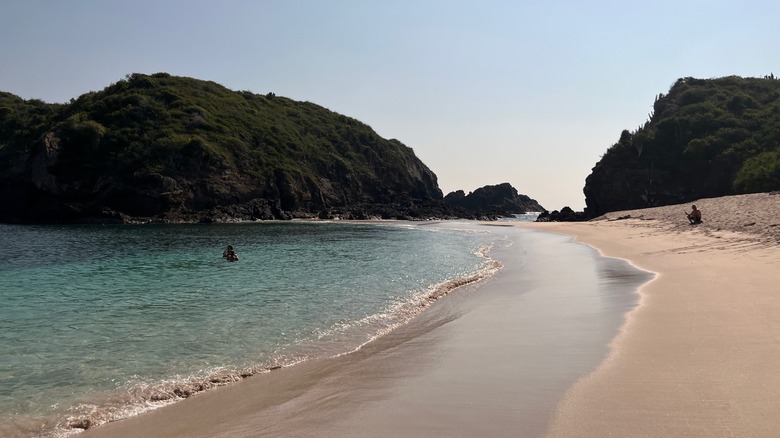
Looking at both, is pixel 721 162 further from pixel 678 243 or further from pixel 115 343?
pixel 115 343

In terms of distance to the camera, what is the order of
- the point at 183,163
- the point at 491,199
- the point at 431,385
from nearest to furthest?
the point at 431,385, the point at 183,163, the point at 491,199

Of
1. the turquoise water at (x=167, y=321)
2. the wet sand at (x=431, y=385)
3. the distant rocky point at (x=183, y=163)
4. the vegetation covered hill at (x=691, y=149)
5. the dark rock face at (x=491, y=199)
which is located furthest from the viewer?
the dark rock face at (x=491, y=199)

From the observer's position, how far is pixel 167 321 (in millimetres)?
10320

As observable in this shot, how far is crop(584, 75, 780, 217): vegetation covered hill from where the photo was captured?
62.4m

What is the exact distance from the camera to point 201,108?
8656 centimetres

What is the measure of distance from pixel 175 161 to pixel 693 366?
75316 millimetres

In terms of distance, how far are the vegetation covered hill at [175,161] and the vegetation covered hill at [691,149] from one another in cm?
3686

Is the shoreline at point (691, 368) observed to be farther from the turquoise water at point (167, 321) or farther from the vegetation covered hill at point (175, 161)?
the vegetation covered hill at point (175, 161)

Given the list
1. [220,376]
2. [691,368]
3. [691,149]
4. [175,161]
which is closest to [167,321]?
[220,376]

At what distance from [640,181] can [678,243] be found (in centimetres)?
5350

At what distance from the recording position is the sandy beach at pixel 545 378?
451 cm

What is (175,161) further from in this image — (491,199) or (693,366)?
(491,199)

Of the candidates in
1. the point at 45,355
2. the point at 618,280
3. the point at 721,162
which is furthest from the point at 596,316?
the point at 721,162

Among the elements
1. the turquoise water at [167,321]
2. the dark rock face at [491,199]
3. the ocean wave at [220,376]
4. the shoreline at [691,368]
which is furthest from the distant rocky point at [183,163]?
the shoreline at [691,368]
